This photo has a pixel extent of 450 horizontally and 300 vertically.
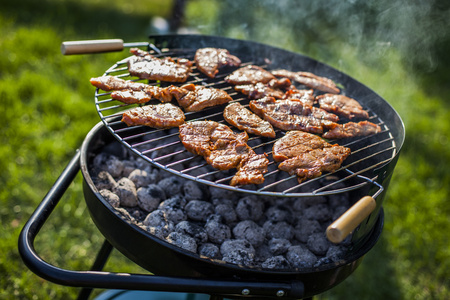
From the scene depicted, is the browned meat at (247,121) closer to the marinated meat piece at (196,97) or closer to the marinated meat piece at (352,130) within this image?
the marinated meat piece at (196,97)

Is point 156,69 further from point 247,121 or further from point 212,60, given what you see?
point 247,121

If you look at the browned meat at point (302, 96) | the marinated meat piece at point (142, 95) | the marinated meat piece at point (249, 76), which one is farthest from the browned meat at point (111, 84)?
the browned meat at point (302, 96)

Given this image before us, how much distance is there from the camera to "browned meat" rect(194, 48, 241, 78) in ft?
9.32

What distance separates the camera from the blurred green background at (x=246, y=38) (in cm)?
368

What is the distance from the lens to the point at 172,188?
2688 mm

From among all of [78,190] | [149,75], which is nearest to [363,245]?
[149,75]

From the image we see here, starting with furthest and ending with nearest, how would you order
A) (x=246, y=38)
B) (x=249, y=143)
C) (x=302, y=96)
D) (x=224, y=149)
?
(x=246, y=38) → (x=249, y=143) → (x=302, y=96) → (x=224, y=149)

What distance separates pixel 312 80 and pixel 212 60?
0.72 meters

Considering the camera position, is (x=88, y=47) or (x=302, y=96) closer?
(x=88, y=47)

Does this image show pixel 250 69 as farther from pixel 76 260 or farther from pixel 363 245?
pixel 76 260

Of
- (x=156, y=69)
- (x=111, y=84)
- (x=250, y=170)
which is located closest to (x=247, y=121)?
(x=250, y=170)

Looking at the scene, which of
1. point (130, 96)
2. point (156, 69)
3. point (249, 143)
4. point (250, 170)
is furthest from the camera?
point (249, 143)

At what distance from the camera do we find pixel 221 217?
2504 mm

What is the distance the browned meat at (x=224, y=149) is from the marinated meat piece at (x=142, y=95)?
0.32m
